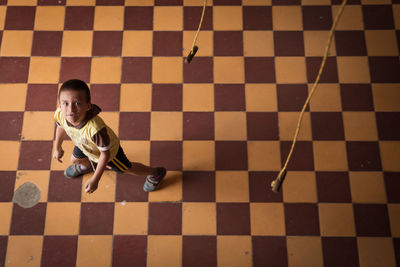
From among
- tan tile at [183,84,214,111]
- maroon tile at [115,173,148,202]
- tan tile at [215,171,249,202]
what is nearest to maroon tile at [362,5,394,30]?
tan tile at [183,84,214,111]

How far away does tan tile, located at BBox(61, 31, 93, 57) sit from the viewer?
8.02 feet

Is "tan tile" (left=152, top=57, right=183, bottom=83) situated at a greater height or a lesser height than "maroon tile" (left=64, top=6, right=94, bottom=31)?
lesser

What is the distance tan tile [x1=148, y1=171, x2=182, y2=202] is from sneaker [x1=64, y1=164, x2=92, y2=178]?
0.45 meters

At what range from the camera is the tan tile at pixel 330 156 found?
2.17 metres

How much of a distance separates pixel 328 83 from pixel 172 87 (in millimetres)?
1137

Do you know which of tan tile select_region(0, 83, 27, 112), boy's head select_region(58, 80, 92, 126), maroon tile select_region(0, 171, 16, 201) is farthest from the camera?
tan tile select_region(0, 83, 27, 112)

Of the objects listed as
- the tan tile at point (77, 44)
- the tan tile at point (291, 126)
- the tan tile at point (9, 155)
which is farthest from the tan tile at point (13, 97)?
the tan tile at point (291, 126)

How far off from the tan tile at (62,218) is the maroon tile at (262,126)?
124 centimetres

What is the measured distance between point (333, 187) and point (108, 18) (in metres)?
2.06

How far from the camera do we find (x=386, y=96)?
2.34 meters

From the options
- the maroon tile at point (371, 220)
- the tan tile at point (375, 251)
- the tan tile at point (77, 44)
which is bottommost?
the tan tile at point (375, 251)

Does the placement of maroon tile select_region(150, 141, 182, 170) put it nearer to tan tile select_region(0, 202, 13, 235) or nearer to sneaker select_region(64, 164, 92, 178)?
sneaker select_region(64, 164, 92, 178)

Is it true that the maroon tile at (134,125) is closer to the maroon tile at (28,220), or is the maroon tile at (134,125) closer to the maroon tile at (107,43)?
the maroon tile at (107,43)

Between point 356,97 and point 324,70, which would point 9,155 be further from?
point 356,97
